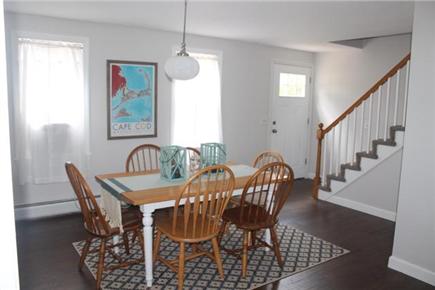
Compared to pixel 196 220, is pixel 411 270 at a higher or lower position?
lower

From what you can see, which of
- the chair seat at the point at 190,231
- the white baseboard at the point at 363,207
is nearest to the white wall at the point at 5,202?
the chair seat at the point at 190,231

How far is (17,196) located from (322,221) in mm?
3473

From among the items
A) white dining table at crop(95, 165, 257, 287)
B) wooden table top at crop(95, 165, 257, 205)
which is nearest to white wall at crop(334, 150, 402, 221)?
wooden table top at crop(95, 165, 257, 205)

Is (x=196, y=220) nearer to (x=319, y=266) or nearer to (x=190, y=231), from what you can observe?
(x=190, y=231)

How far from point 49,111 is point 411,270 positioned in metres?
3.89

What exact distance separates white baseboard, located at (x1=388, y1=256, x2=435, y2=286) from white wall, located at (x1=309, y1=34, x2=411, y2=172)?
3.15 meters

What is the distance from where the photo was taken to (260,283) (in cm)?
279

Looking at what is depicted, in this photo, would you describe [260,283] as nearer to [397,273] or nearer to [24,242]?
[397,273]

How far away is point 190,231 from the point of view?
8.70 feet

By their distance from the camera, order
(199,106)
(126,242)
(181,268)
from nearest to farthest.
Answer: (181,268)
(126,242)
(199,106)

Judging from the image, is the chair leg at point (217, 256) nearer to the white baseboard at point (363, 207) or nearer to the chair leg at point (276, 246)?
the chair leg at point (276, 246)

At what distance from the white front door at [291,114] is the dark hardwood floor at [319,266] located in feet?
5.40

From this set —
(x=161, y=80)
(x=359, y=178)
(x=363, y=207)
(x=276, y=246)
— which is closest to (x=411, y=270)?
(x=276, y=246)

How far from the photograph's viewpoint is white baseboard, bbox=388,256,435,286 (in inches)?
111
